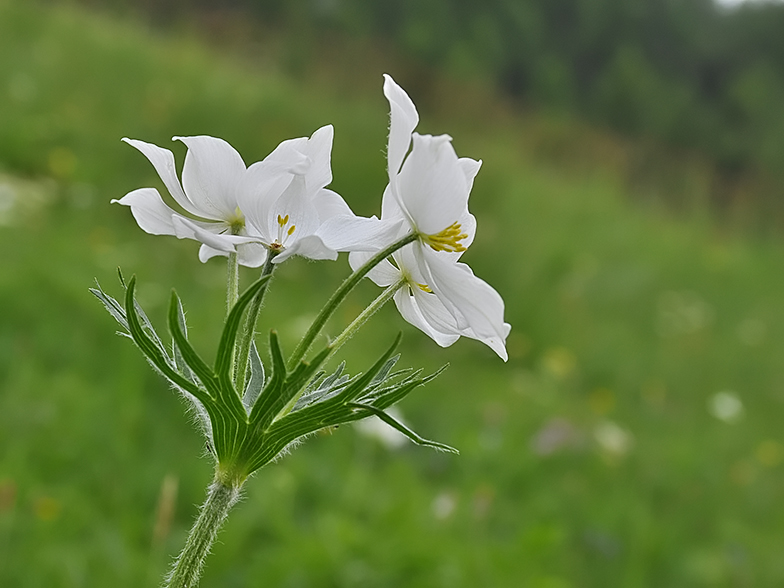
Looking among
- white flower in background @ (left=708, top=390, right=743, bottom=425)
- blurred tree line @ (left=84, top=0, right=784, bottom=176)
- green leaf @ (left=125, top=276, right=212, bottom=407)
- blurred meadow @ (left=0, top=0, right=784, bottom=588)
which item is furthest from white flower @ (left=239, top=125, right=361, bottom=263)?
blurred tree line @ (left=84, top=0, right=784, bottom=176)

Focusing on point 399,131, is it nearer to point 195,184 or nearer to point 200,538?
point 195,184

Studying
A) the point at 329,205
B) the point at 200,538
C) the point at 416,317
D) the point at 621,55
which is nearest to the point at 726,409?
the point at 416,317

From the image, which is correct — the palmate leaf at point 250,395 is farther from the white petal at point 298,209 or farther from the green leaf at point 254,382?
the white petal at point 298,209

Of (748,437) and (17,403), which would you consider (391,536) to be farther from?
(748,437)

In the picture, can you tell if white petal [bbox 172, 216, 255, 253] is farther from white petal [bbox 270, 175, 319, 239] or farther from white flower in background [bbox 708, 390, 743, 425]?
white flower in background [bbox 708, 390, 743, 425]

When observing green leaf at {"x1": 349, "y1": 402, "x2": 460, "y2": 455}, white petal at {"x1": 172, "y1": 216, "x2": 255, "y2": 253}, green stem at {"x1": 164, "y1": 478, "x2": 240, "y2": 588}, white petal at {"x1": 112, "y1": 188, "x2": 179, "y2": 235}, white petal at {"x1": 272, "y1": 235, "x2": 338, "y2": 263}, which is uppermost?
white petal at {"x1": 272, "y1": 235, "x2": 338, "y2": 263}

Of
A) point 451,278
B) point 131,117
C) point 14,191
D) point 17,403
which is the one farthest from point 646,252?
point 451,278
